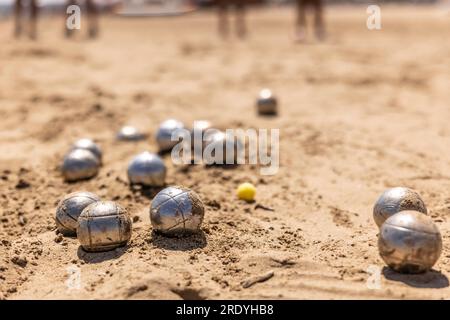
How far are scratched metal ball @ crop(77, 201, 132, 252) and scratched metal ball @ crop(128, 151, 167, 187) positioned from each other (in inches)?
70.2

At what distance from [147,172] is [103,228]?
1983 mm

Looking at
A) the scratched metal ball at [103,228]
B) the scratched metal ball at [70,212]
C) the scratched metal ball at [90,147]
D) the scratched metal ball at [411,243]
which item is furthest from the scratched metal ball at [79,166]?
the scratched metal ball at [411,243]

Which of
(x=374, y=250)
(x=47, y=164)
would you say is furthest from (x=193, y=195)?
(x=47, y=164)

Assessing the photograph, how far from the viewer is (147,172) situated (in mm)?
7477

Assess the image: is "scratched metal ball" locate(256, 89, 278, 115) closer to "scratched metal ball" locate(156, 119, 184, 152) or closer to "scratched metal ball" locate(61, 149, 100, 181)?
"scratched metal ball" locate(156, 119, 184, 152)

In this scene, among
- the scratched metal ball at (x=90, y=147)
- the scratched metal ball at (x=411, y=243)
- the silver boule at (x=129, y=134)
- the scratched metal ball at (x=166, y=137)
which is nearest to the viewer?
the scratched metal ball at (x=411, y=243)

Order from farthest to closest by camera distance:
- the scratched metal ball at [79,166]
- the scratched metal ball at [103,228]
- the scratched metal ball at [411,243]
Result: 1. the scratched metal ball at [79,166]
2. the scratched metal ball at [103,228]
3. the scratched metal ball at [411,243]

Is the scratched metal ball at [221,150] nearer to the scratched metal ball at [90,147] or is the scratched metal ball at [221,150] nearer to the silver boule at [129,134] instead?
the scratched metal ball at [90,147]

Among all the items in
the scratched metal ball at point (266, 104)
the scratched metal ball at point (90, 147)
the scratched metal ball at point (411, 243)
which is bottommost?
the scratched metal ball at point (411, 243)

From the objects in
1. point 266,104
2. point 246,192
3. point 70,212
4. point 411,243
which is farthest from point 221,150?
point 411,243

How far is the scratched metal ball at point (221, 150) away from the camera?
327 inches

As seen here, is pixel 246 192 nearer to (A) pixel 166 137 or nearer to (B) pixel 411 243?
(A) pixel 166 137

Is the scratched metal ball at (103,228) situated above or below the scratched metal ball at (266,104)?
below

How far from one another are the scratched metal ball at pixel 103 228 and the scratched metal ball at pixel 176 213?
302 millimetres
